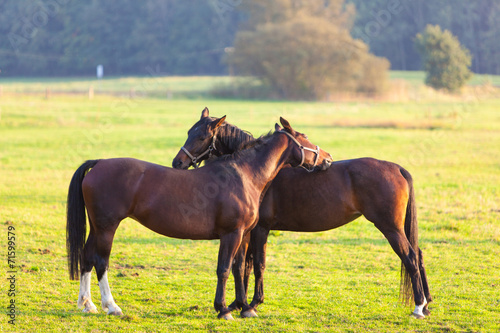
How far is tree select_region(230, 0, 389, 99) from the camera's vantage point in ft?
193

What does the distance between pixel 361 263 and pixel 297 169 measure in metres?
2.58

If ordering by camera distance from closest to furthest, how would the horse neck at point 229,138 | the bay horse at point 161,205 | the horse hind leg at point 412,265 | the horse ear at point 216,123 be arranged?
the bay horse at point 161,205, the horse hind leg at point 412,265, the horse ear at point 216,123, the horse neck at point 229,138

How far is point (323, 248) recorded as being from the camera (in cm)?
900

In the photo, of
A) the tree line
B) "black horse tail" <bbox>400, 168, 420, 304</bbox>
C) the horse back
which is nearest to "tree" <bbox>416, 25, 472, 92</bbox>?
the tree line

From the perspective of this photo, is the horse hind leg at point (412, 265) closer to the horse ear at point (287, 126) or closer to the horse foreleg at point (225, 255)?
the horse ear at point (287, 126)

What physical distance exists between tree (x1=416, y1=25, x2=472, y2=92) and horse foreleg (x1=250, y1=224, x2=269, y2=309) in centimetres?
3690

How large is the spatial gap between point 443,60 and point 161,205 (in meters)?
39.0

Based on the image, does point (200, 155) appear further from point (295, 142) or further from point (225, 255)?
point (225, 255)

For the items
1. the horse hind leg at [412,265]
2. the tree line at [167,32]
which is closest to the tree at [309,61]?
the tree line at [167,32]

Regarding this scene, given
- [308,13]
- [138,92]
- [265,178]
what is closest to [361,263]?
[265,178]

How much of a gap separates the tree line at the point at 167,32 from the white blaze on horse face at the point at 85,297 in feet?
199

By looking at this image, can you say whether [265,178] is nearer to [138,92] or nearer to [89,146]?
[89,146]

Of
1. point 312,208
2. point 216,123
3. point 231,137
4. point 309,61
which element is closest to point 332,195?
point 312,208

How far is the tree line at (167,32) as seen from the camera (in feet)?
219
